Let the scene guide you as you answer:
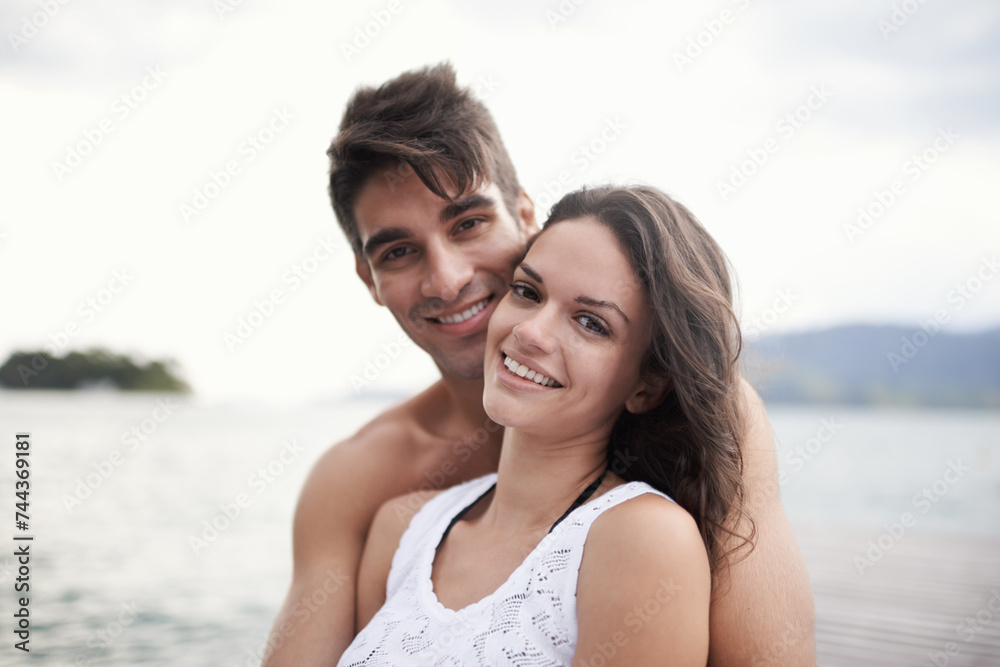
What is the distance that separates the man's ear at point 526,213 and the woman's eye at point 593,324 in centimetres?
114

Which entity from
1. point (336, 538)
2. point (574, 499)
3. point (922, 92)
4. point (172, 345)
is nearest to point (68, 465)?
point (172, 345)

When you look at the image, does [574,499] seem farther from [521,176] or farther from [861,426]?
[861,426]

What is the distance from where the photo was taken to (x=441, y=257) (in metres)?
2.54

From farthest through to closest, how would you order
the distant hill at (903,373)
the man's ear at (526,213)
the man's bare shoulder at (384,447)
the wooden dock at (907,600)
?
the distant hill at (903,373) < the wooden dock at (907,600) < the man's ear at (526,213) < the man's bare shoulder at (384,447)

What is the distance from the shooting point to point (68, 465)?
16219mm

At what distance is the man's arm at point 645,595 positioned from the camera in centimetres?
142

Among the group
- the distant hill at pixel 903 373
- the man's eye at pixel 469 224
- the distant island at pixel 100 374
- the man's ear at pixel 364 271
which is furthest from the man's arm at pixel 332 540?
the distant hill at pixel 903 373

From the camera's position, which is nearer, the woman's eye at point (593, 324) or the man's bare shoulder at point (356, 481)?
the woman's eye at point (593, 324)

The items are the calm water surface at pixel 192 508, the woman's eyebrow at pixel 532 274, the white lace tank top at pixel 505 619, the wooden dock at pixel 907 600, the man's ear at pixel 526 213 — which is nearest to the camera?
the white lace tank top at pixel 505 619

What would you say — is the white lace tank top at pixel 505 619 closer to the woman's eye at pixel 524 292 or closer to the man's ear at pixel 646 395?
the man's ear at pixel 646 395

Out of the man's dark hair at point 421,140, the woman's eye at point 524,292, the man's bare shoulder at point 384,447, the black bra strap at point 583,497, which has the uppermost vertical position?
the man's dark hair at point 421,140

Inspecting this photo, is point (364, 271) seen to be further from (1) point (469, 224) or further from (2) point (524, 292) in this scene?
(2) point (524, 292)

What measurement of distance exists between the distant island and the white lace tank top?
87.4 feet

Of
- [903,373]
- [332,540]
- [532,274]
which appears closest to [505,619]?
[532,274]
